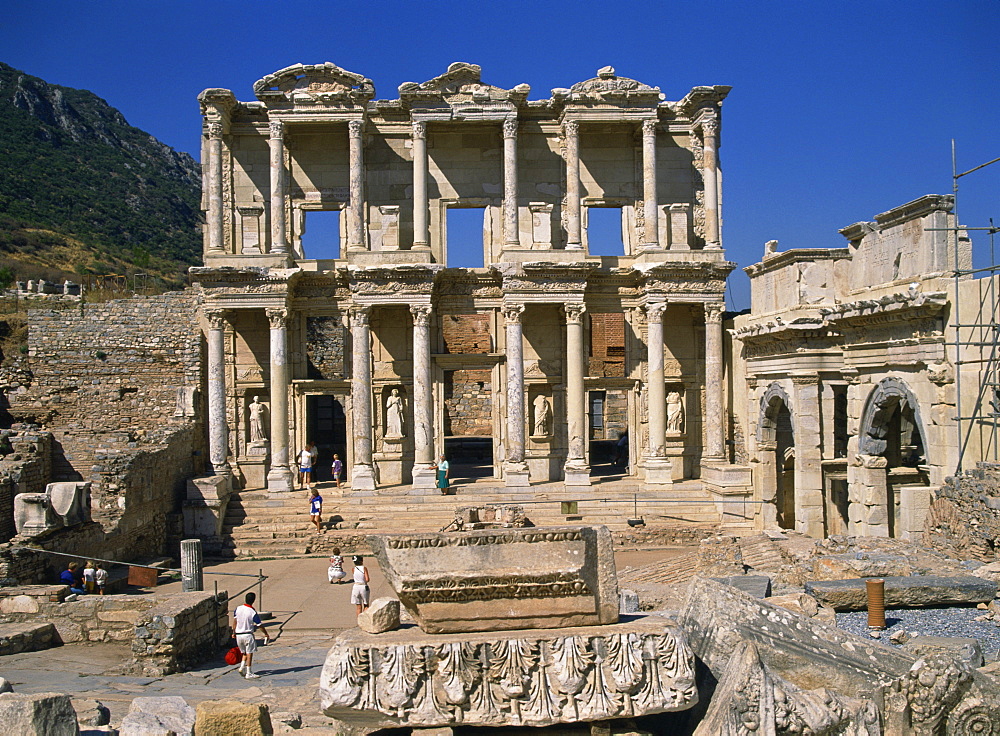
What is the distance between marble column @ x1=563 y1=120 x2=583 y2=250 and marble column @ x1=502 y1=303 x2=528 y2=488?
2383 millimetres

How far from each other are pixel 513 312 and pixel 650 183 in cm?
502

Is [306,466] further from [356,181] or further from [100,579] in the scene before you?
[100,579]

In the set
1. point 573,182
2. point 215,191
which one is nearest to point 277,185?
point 215,191

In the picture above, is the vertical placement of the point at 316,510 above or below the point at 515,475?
below

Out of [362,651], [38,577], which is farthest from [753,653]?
[38,577]

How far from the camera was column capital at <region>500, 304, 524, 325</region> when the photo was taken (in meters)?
22.6

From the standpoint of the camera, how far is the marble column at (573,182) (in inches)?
911

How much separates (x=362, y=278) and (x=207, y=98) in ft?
20.3

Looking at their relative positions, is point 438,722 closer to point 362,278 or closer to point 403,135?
point 362,278

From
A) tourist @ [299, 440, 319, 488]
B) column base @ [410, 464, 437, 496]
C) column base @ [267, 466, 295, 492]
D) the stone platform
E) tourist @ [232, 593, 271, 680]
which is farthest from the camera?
tourist @ [299, 440, 319, 488]

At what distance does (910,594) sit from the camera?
36.6ft

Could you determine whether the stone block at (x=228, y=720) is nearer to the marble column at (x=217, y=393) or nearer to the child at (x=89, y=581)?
the child at (x=89, y=581)

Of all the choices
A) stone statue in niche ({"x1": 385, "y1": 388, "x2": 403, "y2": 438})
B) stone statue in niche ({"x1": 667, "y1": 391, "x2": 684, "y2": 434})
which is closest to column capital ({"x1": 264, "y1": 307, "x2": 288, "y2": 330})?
stone statue in niche ({"x1": 385, "y1": 388, "x2": 403, "y2": 438})

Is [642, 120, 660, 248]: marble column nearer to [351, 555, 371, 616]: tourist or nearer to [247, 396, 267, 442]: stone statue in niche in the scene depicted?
[247, 396, 267, 442]: stone statue in niche
